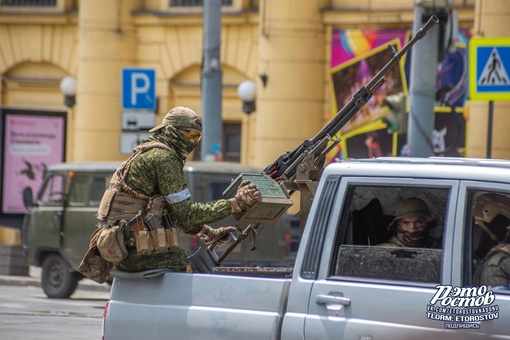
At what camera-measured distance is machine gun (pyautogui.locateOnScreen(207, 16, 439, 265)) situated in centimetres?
664

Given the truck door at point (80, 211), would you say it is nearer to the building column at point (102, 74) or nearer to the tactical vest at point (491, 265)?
the building column at point (102, 74)

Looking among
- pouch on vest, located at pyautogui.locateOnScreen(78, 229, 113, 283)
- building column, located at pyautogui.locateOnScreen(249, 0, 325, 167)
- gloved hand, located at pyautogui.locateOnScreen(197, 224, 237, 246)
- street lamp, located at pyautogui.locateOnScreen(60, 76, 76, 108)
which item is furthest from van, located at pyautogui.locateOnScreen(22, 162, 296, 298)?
pouch on vest, located at pyautogui.locateOnScreen(78, 229, 113, 283)

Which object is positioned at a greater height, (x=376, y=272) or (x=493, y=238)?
(x=493, y=238)

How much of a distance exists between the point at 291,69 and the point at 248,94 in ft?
3.86

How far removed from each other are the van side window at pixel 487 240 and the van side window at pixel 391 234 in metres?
0.13

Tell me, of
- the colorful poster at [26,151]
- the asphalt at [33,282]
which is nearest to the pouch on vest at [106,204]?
the asphalt at [33,282]

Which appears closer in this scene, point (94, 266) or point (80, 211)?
point (94, 266)

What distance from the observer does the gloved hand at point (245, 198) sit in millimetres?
6531

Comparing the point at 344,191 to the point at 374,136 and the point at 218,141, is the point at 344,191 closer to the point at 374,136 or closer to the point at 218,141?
the point at 218,141

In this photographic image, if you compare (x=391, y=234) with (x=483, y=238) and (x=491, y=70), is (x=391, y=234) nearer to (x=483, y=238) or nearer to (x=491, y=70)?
(x=483, y=238)

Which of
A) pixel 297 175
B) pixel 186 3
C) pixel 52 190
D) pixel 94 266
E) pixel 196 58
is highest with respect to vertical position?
pixel 186 3

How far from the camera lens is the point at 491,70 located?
15891mm

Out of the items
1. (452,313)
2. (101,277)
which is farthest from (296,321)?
(101,277)

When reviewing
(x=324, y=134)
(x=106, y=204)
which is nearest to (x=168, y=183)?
(x=106, y=204)
